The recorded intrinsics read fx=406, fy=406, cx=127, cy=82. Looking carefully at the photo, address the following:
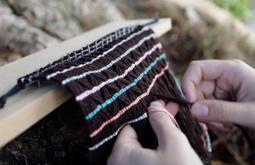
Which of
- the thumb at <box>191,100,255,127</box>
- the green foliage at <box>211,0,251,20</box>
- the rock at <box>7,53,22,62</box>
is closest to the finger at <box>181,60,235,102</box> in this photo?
the thumb at <box>191,100,255,127</box>

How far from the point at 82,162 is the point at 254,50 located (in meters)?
2.26

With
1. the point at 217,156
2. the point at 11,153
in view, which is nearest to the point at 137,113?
the point at 11,153

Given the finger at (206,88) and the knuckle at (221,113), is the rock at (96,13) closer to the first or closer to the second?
the finger at (206,88)

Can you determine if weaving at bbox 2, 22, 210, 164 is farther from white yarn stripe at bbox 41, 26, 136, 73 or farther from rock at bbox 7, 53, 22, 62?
rock at bbox 7, 53, 22, 62

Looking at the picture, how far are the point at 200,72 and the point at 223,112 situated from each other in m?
0.17

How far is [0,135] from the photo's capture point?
54 cm

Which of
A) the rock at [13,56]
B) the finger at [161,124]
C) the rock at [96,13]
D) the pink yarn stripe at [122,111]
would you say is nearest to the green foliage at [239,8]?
the rock at [96,13]

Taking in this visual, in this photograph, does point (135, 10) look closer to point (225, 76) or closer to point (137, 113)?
point (225, 76)

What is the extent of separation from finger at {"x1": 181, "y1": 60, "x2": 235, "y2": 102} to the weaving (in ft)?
0.18

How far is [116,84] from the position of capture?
2.38 ft

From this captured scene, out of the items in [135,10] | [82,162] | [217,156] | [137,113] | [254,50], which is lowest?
[217,156]

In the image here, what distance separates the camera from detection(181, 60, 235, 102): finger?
0.97 metres

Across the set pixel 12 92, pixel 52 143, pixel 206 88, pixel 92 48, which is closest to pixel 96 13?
pixel 206 88

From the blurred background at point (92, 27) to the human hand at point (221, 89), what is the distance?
19cm
